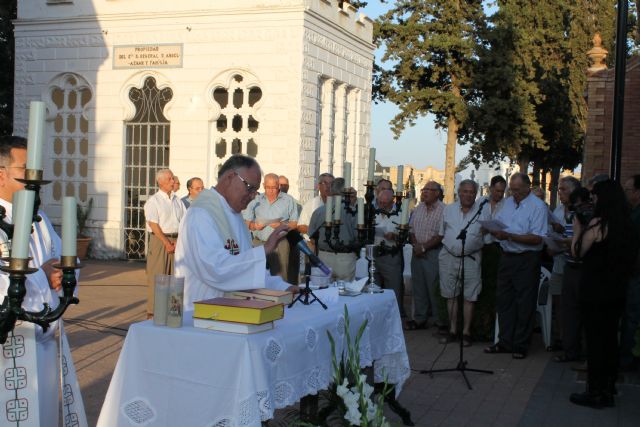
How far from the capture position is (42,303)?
418 cm

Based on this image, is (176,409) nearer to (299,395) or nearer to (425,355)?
(299,395)

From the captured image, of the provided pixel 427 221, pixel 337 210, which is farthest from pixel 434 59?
pixel 337 210

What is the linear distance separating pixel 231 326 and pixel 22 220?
1828 millimetres

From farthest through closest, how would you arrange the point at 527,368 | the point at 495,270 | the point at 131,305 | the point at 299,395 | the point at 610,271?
the point at 131,305, the point at 495,270, the point at 527,368, the point at 610,271, the point at 299,395

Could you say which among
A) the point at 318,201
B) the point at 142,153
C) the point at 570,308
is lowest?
the point at 570,308

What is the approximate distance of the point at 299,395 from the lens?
434 cm

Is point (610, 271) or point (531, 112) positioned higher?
point (531, 112)

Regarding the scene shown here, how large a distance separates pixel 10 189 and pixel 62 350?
3.18 feet

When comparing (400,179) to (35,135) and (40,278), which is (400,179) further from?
(35,135)

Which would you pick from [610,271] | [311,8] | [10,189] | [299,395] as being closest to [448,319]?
[610,271]

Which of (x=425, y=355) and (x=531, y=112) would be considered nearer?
(x=425, y=355)

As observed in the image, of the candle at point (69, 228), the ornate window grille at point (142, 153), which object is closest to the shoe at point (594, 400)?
the candle at point (69, 228)

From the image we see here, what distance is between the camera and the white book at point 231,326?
4062 mm

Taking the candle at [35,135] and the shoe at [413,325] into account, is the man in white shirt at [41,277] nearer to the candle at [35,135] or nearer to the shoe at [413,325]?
the candle at [35,135]
